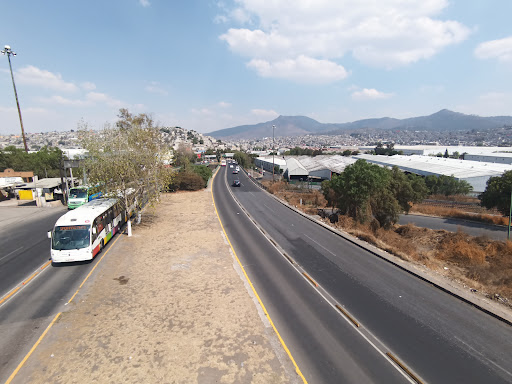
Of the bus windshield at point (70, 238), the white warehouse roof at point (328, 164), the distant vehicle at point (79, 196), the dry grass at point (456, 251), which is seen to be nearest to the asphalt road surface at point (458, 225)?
the dry grass at point (456, 251)

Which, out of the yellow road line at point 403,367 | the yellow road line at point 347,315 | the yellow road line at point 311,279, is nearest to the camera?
the yellow road line at point 403,367

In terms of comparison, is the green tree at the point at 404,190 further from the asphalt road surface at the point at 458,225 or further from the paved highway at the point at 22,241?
the paved highway at the point at 22,241

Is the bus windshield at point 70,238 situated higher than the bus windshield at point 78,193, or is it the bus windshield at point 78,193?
the bus windshield at point 78,193

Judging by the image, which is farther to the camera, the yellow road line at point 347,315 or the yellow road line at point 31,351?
the yellow road line at point 347,315

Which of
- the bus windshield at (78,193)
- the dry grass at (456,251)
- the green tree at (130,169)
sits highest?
the green tree at (130,169)

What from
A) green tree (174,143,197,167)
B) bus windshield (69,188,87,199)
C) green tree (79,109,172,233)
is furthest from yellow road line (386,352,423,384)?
green tree (174,143,197,167)

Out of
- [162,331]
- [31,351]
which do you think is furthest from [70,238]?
[162,331]

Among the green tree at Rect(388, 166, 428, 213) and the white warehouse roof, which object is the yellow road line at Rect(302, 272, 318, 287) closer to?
the green tree at Rect(388, 166, 428, 213)

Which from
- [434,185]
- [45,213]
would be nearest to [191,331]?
[45,213]
